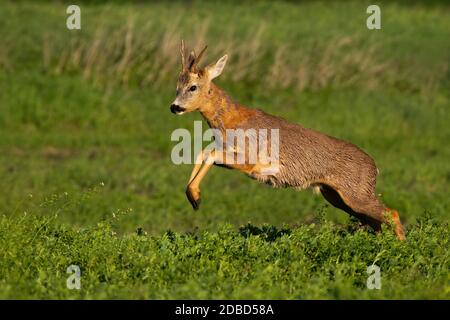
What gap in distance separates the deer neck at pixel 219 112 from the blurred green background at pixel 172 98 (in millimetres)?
3235

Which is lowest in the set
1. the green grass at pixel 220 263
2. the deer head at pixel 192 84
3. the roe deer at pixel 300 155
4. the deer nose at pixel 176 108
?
the green grass at pixel 220 263

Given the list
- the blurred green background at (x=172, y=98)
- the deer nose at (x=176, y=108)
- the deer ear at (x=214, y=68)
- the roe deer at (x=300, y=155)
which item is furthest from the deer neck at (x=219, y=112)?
the blurred green background at (x=172, y=98)

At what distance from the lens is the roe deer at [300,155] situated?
973cm

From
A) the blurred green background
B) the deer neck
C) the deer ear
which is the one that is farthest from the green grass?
the blurred green background

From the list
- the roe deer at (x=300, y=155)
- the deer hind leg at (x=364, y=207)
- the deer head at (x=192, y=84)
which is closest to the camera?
the deer head at (x=192, y=84)

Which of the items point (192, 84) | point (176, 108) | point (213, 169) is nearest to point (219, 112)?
point (192, 84)

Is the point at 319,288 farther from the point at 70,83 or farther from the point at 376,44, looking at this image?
the point at 376,44

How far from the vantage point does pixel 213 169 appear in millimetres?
17047

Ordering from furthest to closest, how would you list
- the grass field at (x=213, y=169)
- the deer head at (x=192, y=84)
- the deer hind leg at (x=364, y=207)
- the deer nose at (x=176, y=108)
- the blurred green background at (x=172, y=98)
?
the blurred green background at (x=172, y=98) → the deer hind leg at (x=364, y=207) → the deer head at (x=192, y=84) → the deer nose at (x=176, y=108) → the grass field at (x=213, y=169)

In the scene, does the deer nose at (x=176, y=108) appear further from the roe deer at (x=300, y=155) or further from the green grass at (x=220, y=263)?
the green grass at (x=220, y=263)

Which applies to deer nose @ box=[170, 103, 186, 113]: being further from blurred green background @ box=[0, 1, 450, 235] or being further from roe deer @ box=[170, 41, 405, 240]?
blurred green background @ box=[0, 1, 450, 235]

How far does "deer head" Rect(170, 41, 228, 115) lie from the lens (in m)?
9.62

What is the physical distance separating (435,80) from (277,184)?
14.3 meters

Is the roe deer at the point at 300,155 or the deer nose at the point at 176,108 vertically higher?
the deer nose at the point at 176,108
